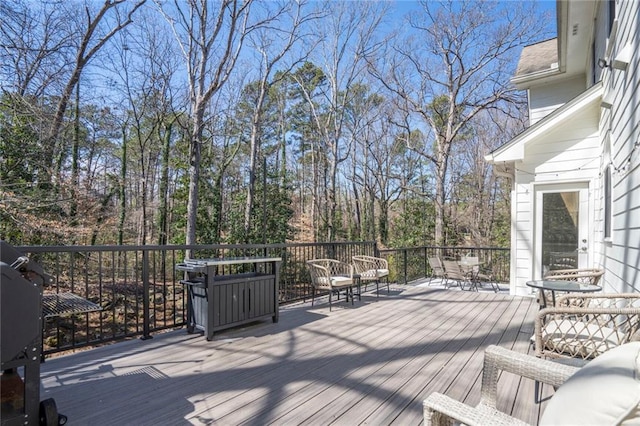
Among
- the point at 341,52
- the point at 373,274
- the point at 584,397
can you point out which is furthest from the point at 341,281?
the point at 341,52

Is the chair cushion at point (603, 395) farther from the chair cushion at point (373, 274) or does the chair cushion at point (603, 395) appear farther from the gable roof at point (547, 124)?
the gable roof at point (547, 124)

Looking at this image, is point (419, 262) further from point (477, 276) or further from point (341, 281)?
point (341, 281)

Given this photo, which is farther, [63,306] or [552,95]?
[552,95]

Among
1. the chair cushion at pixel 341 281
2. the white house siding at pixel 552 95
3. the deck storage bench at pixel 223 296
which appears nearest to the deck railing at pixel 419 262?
the chair cushion at pixel 341 281

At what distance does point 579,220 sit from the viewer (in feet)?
17.4

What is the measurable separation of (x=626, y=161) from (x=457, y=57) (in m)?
9.48

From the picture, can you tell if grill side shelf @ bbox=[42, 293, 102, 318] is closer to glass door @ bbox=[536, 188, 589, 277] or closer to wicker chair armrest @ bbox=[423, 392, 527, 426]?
wicker chair armrest @ bbox=[423, 392, 527, 426]

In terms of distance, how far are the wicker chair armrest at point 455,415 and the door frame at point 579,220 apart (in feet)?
17.1

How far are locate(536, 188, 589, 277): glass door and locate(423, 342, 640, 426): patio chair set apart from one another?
4956mm

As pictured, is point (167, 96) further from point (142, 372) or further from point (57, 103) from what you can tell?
point (142, 372)

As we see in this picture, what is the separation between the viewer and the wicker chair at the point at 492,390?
118 centimetres

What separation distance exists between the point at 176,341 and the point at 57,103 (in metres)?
5.95

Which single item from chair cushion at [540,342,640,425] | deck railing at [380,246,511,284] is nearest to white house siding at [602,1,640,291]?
chair cushion at [540,342,640,425]

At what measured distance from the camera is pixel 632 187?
2611 millimetres
